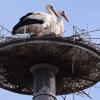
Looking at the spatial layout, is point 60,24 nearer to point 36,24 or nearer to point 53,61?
point 36,24

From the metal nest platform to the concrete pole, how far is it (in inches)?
8.3

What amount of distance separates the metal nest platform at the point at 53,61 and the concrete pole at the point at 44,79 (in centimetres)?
21

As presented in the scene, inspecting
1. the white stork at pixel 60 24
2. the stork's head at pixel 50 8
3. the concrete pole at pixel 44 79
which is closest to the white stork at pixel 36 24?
the white stork at pixel 60 24

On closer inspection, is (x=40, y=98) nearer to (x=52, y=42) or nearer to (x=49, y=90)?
(x=49, y=90)

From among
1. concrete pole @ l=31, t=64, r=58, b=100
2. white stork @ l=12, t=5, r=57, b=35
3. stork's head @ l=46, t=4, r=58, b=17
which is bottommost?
concrete pole @ l=31, t=64, r=58, b=100

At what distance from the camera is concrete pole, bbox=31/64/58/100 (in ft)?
98.2

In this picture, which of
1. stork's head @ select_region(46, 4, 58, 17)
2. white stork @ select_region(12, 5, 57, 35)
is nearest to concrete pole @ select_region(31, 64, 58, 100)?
white stork @ select_region(12, 5, 57, 35)

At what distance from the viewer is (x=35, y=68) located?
30.2 metres

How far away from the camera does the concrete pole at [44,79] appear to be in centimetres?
2992

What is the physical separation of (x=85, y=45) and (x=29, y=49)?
2.09 meters

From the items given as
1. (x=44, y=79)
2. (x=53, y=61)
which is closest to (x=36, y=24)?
(x=53, y=61)

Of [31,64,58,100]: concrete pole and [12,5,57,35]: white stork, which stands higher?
[12,5,57,35]: white stork

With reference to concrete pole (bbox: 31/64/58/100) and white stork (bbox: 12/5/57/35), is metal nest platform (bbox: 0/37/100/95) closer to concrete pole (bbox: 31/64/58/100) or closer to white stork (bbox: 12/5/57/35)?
concrete pole (bbox: 31/64/58/100)

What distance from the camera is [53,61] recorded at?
98.5ft
